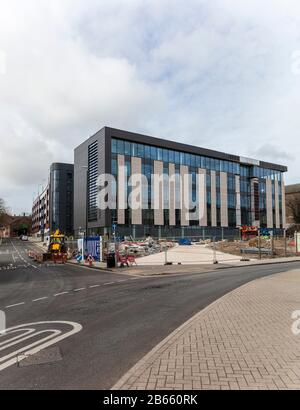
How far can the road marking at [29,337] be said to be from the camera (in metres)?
5.89

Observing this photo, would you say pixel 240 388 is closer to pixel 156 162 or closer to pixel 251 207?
pixel 156 162

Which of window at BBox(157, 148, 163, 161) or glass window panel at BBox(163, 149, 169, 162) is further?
glass window panel at BBox(163, 149, 169, 162)

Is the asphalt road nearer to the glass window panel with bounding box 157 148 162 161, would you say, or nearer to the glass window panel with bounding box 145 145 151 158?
the glass window panel with bounding box 145 145 151 158

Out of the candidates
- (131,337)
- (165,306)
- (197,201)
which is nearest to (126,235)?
(197,201)

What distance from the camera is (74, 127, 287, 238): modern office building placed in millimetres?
53000

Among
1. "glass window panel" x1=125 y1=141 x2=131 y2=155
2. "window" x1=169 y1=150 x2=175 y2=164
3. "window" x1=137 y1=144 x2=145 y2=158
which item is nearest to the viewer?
"glass window panel" x1=125 y1=141 x2=131 y2=155

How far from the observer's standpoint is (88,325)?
26.7 ft

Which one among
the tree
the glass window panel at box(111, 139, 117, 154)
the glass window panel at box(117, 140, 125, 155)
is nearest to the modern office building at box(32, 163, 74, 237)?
the glass window panel at box(117, 140, 125, 155)

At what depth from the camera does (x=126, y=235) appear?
5262 cm

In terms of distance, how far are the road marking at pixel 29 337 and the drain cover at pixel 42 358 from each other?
9 centimetres

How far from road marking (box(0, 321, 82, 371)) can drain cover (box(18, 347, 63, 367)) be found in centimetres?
9

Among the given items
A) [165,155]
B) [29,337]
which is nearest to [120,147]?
[165,155]

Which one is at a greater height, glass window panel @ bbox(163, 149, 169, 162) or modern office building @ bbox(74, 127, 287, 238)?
glass window panel @ bbox(163, 149, 169, 162)

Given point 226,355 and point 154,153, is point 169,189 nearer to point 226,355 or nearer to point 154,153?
point 154,153
